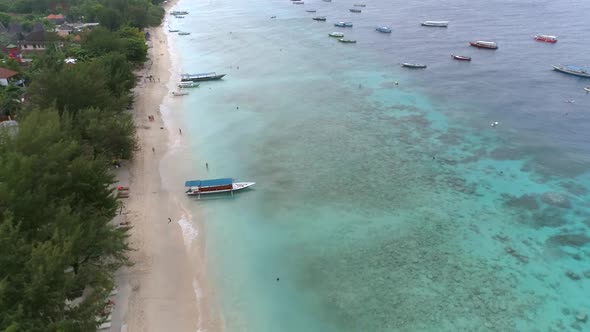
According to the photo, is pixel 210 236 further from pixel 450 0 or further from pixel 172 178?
pixel 450 0

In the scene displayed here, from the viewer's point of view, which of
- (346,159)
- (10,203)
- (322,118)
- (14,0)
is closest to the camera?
(10,203)

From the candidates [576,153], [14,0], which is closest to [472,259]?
[576,153]

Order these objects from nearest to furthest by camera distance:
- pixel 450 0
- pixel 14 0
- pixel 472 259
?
pixel 472 259 → pixel 14 0 → pixel 450 0

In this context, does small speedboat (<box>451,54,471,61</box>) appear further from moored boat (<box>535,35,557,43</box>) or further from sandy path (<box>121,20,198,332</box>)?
sandy path (<box>121,20,198,332</box>)

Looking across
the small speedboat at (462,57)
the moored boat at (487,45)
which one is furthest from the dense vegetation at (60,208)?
the moored boat at (487,45)

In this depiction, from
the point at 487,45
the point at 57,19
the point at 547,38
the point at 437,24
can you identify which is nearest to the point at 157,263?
the point at 487,45

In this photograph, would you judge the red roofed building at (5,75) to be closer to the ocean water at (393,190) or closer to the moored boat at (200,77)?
the ocean water at (393,190)
